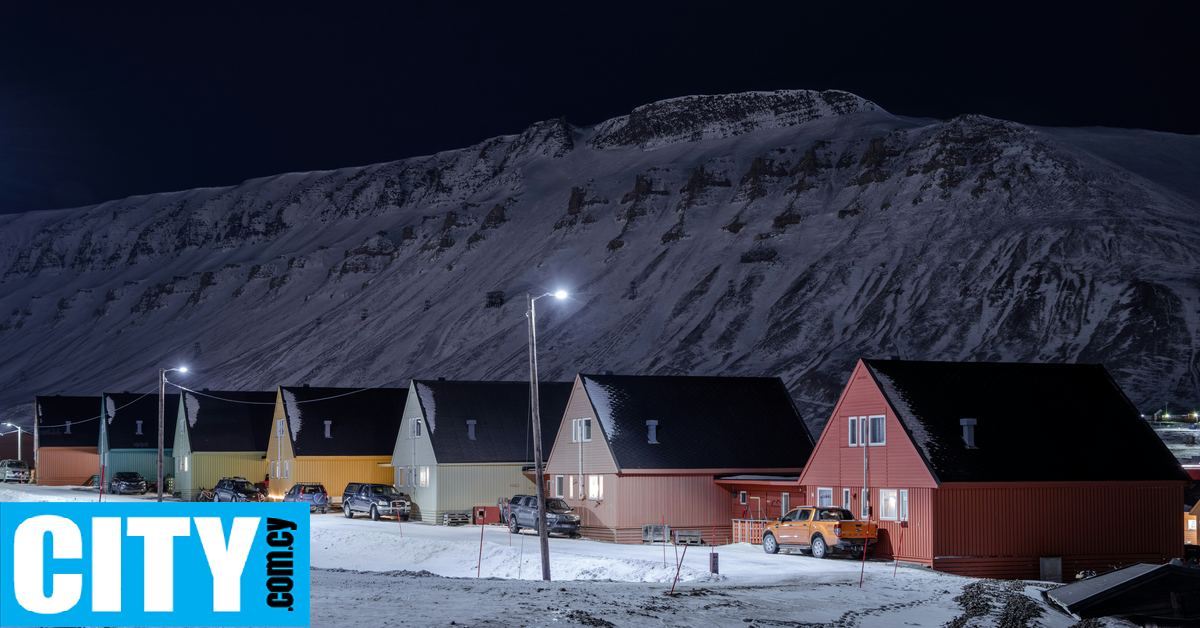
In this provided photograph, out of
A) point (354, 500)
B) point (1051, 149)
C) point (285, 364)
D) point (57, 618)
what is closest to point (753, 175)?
point (1051, 149)

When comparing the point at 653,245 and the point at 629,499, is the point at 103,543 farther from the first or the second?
the point at 653,245

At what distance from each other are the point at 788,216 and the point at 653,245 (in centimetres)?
2121

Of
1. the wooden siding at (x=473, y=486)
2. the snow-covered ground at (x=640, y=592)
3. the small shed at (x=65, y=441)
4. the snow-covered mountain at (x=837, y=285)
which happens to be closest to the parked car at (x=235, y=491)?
the wooden siding at (x=473, y=486)

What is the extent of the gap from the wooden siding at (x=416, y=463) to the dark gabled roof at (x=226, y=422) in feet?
50.2

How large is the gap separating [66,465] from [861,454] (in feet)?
216

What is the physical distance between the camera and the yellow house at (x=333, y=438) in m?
64.8

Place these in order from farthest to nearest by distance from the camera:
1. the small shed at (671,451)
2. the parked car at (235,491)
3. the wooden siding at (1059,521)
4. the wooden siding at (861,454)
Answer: the parked car at (235,491), the small shed at (671,451), the wooden siding at (861,454), the wooden siding at (1059,521)

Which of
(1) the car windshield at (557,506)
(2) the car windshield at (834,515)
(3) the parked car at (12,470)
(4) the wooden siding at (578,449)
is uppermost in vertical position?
(4) the wooden siding at (578,449)

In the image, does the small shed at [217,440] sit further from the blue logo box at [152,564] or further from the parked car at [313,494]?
A: the blue logo box at [152,564]

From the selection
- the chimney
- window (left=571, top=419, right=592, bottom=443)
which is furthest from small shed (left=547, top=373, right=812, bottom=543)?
the chimney

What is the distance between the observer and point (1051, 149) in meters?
165

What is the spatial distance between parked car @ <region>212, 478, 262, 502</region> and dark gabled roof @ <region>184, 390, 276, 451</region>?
23.2ft

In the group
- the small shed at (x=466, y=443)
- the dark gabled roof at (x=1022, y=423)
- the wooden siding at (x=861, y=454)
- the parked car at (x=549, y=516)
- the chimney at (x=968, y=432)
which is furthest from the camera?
the small shed at (x=466, y=443)

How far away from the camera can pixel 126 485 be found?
7275 cm
